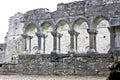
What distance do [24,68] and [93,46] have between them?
4.89 meters

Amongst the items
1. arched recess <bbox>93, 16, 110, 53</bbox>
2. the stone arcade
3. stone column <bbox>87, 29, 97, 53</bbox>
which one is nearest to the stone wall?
the stone arcade

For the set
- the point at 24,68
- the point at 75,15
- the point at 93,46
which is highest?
the point at 75,15

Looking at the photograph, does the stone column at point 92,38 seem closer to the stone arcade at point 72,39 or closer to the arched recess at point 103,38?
the stone arcade at point 72,39

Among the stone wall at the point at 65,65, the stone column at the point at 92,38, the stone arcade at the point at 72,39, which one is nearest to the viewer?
the stone wall at the point at 65,65

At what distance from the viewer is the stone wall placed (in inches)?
675

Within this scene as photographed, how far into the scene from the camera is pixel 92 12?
72.9ft

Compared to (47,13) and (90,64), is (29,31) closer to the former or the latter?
(47,13)

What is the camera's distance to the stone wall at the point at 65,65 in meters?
17.1

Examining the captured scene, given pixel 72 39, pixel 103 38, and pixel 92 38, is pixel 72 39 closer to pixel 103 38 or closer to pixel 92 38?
pixel 92 38

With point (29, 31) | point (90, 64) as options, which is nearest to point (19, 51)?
point (29, 31)

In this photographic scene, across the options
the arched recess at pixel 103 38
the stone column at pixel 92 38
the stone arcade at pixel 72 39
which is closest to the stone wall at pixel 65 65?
the stone arcade at pixel 72 39

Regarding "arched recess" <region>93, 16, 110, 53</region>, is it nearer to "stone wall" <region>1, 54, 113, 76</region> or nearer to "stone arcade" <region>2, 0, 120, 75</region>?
"stone arcade" <region>2, 0, 120, 75</region>

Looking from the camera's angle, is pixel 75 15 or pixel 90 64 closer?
pixel 90 64

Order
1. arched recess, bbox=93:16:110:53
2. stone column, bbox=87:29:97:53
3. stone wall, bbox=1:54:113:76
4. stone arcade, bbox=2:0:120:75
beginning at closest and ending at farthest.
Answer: stone wall, bbox=1:54:113:76 < stone arcade, bbox=2:0:120:75 < stone column, bbox=87:29:97:53 < arched recess, bbox=93:16:110:53
